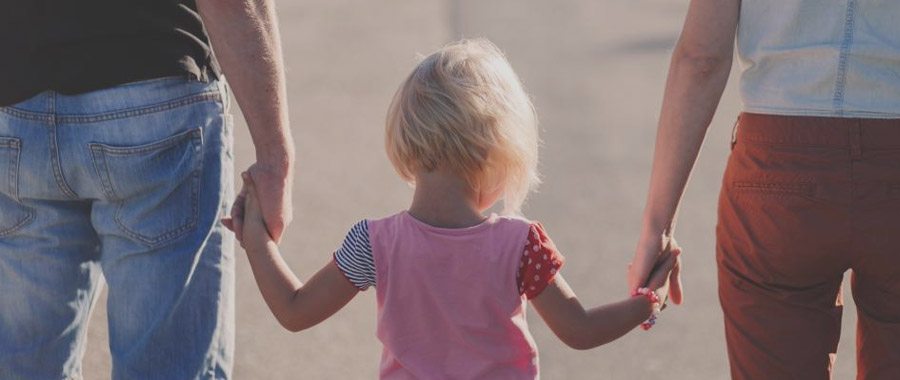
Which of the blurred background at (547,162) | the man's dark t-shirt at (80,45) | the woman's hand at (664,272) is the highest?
the man's dark t-shirt at (80,45)

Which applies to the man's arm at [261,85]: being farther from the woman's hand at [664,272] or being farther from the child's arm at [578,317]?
the woman's hand at [664,272]

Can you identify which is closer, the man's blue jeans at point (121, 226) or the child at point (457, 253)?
the child at point (457, 253)

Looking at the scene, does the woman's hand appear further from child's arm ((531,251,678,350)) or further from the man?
the man

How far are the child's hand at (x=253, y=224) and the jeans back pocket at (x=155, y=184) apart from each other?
0.34ft

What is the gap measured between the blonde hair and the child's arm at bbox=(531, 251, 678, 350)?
0.65ft

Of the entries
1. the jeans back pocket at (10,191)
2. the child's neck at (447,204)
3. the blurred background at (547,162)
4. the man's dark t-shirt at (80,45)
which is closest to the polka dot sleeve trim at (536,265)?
the child's neck at (447,204)

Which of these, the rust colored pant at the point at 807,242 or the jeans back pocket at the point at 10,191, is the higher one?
the jeans back pocket at the point at 10,191

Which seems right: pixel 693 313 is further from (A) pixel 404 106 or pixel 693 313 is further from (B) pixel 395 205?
(A) pixel 404 106

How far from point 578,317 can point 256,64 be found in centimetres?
85

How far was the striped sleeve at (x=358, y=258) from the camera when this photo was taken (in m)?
2.90

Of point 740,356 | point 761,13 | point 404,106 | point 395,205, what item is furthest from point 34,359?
point 395,205

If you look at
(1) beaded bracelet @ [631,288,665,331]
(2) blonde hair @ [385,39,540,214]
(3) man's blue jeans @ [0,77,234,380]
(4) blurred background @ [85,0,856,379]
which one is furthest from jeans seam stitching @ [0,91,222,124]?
(4) blurred background @ [85,0,856,379]

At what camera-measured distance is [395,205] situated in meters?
7.50

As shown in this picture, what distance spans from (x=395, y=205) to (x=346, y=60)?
4742mm
